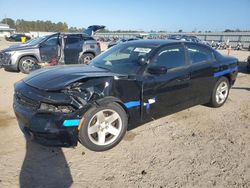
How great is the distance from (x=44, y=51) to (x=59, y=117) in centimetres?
734

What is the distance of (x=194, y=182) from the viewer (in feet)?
9.48

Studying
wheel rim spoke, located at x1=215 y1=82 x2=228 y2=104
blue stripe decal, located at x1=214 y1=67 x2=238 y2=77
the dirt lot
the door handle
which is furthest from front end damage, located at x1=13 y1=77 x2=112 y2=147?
wheel rim spoke, located at x1=215 y1=82 x2=228 y2=104

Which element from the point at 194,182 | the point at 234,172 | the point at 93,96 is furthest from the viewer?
the point at 93,96

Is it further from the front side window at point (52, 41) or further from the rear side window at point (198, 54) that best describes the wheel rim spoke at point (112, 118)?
the front side window at point (52, 41)

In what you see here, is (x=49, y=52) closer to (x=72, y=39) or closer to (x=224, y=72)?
(x=72, y=39)

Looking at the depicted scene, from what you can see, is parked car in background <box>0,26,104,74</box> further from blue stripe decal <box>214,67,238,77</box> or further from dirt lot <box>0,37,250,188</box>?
dirt lot <box>0,37,250,188</box>

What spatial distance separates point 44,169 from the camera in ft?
10.2

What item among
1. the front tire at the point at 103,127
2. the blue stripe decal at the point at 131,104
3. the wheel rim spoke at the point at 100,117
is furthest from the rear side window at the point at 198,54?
the wheel rim spoke at the point at 100,117

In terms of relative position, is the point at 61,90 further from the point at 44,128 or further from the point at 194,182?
the point at 194,182

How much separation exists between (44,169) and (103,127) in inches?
38.0

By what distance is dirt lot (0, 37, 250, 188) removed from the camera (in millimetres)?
2908

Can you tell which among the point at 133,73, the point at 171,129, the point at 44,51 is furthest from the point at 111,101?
the point at 44,51

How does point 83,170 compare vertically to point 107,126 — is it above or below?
below

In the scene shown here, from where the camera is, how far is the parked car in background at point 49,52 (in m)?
9.38
